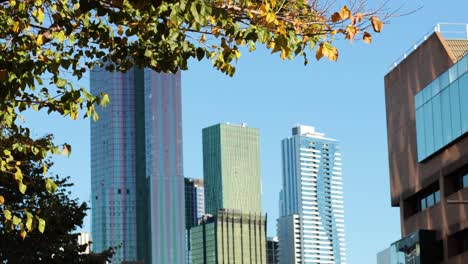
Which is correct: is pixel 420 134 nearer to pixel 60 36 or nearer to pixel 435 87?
pixel 435 87

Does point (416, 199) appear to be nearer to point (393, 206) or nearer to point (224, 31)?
point (393, 206)

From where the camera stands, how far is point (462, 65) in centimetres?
7300

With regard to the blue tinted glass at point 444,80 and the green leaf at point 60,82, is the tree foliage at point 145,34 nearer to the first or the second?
the green leaf at point 60,82

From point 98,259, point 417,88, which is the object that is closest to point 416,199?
point 417,88

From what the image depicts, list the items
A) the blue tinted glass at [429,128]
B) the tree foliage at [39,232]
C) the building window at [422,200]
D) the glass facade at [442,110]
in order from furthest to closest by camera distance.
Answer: the building window at [422,200]
the blue tinted glass at [429,128]
the glass facade at [442,110]
the tree foliage at [39,232]

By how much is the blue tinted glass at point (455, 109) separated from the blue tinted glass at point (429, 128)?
363 cm

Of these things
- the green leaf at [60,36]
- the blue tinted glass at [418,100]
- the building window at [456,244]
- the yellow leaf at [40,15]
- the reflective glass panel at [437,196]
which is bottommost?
the green leaf at [60,36]

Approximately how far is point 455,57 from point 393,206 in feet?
51.2

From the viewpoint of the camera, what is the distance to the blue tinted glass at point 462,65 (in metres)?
72.3

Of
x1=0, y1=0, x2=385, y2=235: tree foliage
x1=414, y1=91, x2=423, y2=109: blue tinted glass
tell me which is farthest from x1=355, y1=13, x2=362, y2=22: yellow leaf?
x1=414, y1=91, x2=423, y2=109: blue tinted glass

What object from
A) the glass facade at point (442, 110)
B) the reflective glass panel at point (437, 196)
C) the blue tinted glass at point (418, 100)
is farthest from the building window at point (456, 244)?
the blue tinted glass at point (418, 100)

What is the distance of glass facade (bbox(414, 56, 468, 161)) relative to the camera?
2876 inches

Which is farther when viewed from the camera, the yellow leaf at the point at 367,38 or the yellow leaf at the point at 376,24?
the yellow leaf at the point at 367,38

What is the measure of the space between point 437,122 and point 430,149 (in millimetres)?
1953
